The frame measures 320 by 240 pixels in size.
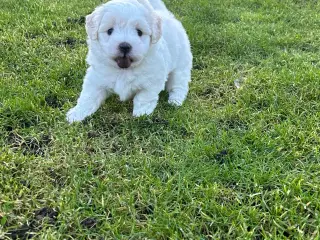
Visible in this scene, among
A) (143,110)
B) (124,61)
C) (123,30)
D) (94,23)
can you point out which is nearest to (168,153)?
(143,110)

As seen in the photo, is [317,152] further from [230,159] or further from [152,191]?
[152,191]

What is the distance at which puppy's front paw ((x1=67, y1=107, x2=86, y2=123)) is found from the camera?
3644 mm

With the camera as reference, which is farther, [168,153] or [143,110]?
[143,110]

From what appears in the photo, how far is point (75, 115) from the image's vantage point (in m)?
3.69

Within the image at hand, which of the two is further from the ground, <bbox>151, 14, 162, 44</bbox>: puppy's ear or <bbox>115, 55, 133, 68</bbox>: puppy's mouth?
<bbox>151, 14, 162, 44</bbox>: puppy's ear

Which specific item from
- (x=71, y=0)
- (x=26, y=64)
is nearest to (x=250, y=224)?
(x=26, y=64)

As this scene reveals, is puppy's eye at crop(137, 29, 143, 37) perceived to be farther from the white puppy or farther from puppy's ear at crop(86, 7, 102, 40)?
puppy's ear at crop(86, 7, 102, 40)

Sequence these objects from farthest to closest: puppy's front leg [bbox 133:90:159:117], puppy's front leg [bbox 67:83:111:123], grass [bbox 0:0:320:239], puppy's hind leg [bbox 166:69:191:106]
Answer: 1. puppy's hind leg [bbox 166:69:191:106]
2. puppy's front leg [bbox 133:90:159:117]
3. puppy's front leg [bbox 67:83:111:123]
4. grass [bbox 0:0:320:239]

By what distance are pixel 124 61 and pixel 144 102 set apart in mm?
455

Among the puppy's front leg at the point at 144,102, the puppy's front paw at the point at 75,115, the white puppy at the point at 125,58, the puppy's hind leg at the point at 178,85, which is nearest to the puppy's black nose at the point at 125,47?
the white puppy at the point at 125,58

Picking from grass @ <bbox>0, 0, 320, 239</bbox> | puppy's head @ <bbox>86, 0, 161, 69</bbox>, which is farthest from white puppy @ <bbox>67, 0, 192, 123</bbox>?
grass @ <bbox>0, 0, 320, 239</bbox>

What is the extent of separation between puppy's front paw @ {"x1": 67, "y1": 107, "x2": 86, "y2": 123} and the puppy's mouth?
1.78 ft

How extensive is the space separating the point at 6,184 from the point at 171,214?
114 centimetres

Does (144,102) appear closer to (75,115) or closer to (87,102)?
(87,102)
